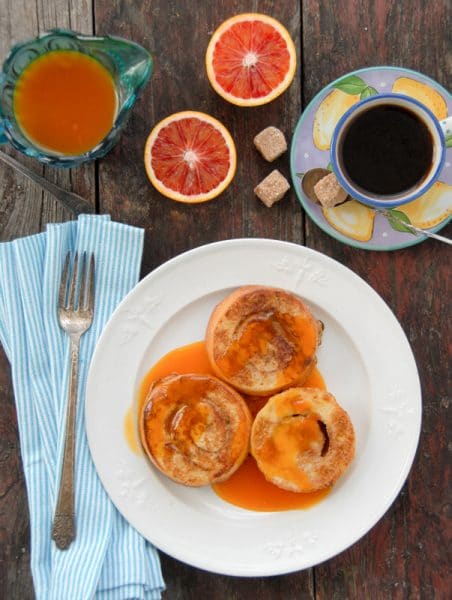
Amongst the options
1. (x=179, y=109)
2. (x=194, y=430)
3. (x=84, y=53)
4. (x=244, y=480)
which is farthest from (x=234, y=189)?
(x=244, y=480)

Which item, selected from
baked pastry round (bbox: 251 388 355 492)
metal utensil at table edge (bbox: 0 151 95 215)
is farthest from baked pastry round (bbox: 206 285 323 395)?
metal utensil at table edge (bbox: 0 151 95 215)

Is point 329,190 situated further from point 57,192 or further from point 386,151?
point 57,192

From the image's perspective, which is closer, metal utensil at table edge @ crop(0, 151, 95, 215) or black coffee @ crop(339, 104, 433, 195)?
black coffee @ crop(339, 104, 433, 195)

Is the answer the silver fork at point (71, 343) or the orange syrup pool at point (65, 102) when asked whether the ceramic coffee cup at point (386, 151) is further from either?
the silver fork at point (71, 343)

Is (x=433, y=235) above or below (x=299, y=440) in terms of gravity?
above

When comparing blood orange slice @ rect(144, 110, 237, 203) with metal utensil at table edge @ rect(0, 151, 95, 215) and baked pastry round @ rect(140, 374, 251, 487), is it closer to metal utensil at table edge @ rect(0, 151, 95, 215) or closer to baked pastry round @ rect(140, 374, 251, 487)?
metal utensil at table edge @ rect(0, 151, 95, 215)
